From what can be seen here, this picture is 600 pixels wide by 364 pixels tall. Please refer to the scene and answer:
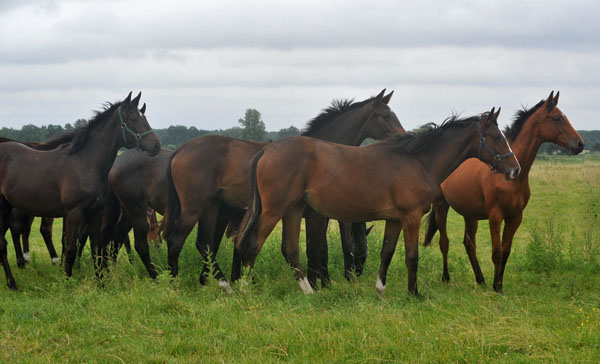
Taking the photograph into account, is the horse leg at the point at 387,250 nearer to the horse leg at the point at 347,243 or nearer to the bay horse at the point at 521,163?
the horse leg at the point at 347,243

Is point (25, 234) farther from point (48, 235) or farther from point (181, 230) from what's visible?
point (181, 230)

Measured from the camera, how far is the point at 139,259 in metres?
9.00

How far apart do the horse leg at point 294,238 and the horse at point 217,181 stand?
481mm

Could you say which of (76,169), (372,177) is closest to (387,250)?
(372,177)

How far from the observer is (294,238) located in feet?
24.1

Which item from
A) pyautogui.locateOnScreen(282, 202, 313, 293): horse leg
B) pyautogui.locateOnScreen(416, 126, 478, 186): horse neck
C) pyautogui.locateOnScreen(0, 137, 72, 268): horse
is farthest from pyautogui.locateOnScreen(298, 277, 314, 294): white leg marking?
pyautogui.locateOnScreen(0, 137, 72, 268): horse

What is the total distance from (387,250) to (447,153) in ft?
4.82

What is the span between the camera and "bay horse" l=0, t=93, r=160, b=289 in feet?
25.8

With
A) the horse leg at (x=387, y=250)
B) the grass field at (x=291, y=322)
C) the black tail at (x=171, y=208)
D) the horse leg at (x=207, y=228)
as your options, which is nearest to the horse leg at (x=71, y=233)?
the grass field at (x=291, y=322)

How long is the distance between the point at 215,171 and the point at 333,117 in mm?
2069

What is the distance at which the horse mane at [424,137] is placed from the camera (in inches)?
279

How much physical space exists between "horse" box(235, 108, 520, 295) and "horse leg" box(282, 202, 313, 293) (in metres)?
0.04

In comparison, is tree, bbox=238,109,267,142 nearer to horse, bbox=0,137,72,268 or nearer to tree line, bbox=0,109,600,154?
tree line, bbox=0,109,600,154

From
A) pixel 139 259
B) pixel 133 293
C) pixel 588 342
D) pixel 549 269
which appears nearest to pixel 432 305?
pixel 588 342
